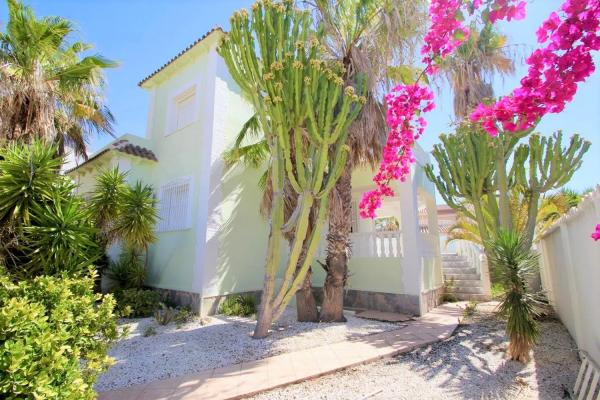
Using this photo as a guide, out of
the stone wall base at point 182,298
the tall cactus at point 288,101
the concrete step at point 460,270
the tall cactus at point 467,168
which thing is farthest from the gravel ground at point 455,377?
the concrete step at point 460,270

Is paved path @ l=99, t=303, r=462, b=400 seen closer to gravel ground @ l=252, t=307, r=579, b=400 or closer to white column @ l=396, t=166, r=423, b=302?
gravel ground @ l=252, t=307, r=579, b=400

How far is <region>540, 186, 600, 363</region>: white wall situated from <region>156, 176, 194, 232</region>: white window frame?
10.3 metres

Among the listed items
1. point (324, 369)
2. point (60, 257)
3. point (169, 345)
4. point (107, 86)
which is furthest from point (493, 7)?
point (107, 86)

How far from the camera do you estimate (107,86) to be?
11.3 meters

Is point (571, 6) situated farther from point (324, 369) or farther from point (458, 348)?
point (458, 348)

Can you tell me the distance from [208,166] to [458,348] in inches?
349

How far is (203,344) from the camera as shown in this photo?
727 cm

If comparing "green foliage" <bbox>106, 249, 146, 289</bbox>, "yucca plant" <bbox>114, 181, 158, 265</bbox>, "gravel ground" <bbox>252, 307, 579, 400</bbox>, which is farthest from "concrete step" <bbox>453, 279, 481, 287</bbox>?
"green foliage" <bbox>106, 249, 146, 289</bbox>

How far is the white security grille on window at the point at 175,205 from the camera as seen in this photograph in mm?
11414

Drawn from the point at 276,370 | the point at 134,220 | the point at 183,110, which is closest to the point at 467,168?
the point at 276,370

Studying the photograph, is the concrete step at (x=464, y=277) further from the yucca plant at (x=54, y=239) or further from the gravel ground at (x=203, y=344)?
the yucca plant at (x=54, y=239)

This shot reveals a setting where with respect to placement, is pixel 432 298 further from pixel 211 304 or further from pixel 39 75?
pixel 39 75

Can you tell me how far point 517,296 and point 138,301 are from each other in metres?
10.2

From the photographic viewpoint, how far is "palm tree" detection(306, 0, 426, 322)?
8258 mm
